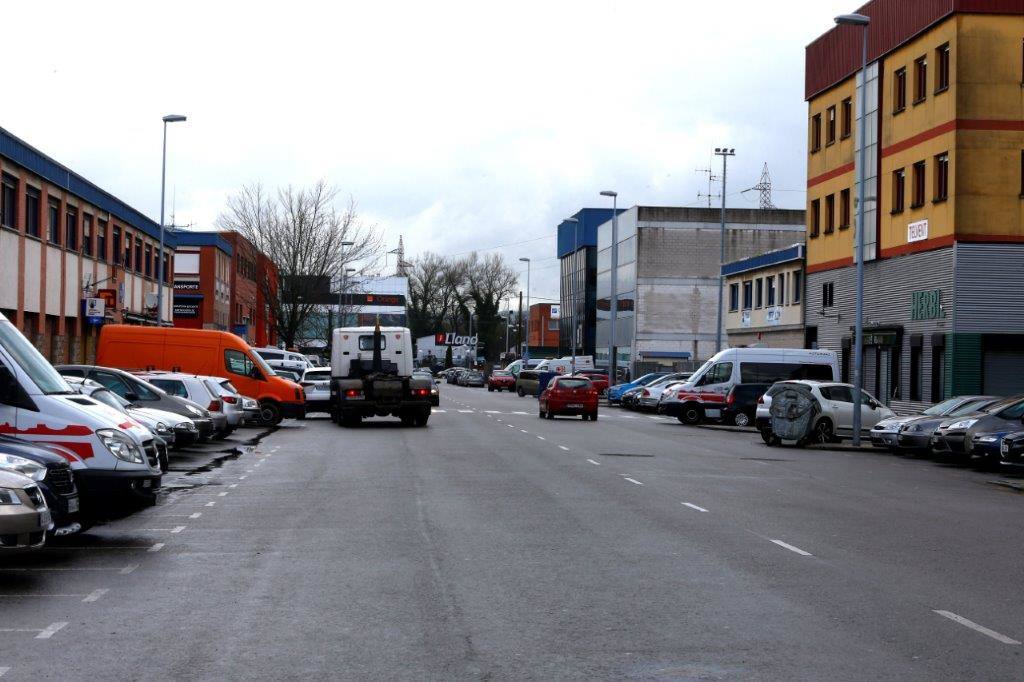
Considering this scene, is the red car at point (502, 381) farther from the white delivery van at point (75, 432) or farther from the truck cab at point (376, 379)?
the white delivery van at point (75, 432)

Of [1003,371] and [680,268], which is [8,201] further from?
[680,268]

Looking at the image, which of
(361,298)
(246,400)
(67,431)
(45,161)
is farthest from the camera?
(361,298)

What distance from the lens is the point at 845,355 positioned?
153 feet

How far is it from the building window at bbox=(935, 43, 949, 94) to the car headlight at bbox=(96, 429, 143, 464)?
3104 cm

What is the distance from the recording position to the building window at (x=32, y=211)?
40.2 m

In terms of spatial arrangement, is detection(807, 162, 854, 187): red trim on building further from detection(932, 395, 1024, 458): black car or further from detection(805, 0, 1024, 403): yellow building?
detection(932, 395, 1024, 458): black car

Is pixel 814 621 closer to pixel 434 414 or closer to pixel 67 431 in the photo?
pixel 67 431

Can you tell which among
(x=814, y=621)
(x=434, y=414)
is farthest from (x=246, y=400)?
(x=814, y=621)

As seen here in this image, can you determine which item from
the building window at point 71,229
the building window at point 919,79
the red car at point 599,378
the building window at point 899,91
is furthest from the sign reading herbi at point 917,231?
the building window at point 71,229

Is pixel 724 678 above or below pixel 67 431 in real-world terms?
below

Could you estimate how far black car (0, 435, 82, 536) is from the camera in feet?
33.6

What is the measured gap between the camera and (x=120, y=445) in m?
12.3

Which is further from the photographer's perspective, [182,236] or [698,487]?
[182,236]

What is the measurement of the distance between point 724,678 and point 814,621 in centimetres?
175
